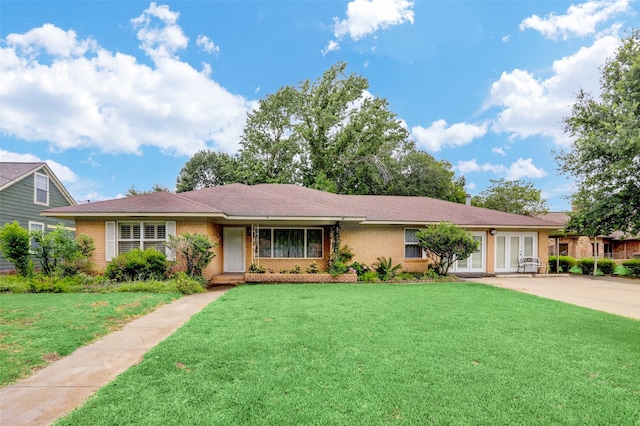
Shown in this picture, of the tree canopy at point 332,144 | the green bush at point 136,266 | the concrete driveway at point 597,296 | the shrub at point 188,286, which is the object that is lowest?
the concrete driveway at point 597,296

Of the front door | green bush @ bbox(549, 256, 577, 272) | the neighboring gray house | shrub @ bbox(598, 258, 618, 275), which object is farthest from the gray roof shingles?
shrub @ bbox(598, 258, 618, 275)

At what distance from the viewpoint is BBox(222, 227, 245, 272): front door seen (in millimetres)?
14586

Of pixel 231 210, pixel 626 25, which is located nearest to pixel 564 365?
pixel 231 210

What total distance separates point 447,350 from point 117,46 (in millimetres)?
15920

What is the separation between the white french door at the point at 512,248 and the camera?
1638 centimetres

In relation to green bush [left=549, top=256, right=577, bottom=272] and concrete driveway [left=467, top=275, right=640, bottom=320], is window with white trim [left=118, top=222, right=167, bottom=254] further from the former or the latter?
green bush [left=549, top=256, right=577, bottom=272]

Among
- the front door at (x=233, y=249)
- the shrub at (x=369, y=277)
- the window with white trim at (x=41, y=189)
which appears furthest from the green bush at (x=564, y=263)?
the window with white trim at (x=41, y=189)

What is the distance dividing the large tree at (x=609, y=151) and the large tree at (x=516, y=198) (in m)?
8.89

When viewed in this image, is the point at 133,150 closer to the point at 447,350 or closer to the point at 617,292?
the point at 447,350

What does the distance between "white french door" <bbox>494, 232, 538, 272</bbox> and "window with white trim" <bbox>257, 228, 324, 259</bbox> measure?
882cm

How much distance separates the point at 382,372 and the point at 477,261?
1392 cm

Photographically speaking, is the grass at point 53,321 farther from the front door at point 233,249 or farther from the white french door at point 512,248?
the white french door at point 512,248

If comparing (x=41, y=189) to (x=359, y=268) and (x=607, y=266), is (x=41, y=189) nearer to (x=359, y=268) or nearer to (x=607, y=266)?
(x=359, y=268)

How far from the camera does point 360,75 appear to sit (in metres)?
30.6
